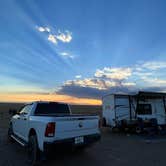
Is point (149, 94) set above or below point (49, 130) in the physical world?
above

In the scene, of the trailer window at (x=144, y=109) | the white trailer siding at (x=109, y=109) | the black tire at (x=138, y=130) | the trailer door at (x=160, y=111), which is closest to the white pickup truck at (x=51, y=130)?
the white trailer siding at (x=109, y=109)

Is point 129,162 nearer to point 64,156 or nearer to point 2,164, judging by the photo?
point 64,156

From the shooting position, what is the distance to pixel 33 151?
589 cm

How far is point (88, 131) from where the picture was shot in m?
6.41

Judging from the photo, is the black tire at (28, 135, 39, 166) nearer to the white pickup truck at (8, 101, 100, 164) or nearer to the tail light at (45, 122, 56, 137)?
the white pickup truck at (8, 101, 100, 164)

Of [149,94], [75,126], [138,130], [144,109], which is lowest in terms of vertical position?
[138,130]

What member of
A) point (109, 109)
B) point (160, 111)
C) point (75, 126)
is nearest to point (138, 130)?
point (109, 109)

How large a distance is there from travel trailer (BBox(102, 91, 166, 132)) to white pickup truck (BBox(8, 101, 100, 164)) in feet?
22.6

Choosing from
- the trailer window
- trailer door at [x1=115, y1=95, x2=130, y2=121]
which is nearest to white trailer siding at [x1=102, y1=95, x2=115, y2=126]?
trailer door at [x1=115, y1=95, x2=130, y2=121]

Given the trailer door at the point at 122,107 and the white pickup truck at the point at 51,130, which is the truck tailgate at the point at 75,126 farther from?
the trailer door at the point at 122,107

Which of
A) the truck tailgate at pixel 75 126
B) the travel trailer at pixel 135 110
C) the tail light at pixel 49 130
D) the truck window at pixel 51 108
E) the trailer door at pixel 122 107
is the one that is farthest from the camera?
the trailer door at pixel 122 107

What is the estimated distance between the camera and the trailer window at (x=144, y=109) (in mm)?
14133

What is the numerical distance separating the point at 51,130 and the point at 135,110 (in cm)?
980

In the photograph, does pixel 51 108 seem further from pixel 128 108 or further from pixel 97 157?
pixel 128 108
